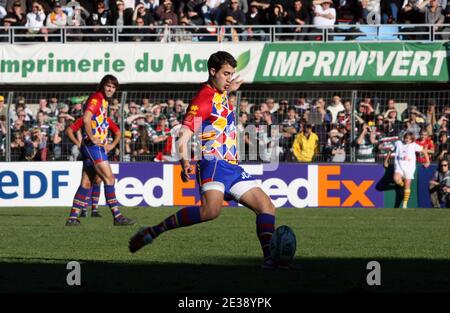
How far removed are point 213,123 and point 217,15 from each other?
18241 millimetres

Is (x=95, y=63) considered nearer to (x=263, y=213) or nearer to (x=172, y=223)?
(x=172, y=223)

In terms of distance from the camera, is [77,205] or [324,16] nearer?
[77,205]

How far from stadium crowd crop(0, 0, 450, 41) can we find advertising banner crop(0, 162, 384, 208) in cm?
411

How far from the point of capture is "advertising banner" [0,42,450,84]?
2672 cm

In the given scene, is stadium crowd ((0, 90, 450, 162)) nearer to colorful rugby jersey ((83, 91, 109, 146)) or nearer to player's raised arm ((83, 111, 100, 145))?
colorful rugby jersey ((83, 91, 109, 146))

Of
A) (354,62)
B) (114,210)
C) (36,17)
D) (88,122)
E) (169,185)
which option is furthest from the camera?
(36,17)

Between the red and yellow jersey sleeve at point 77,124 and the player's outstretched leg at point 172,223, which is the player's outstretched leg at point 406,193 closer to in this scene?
the red and yellow jersey sleeve at point 77,124

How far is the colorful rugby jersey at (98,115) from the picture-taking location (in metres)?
17.2

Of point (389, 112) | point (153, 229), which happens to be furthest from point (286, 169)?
point (153, 229)

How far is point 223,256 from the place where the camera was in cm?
1192

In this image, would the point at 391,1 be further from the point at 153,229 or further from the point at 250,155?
the point at 153,229

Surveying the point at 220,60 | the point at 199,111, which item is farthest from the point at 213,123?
the point at 220,60

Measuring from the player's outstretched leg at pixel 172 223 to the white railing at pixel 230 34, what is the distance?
16.4 m

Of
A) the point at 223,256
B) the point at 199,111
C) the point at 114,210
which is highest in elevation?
the point at 199,111
